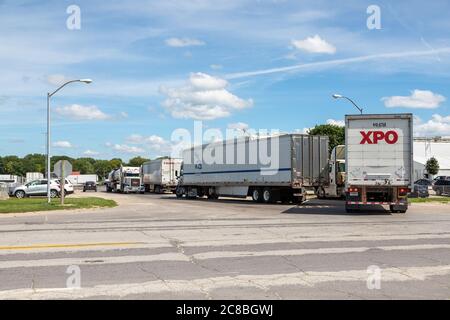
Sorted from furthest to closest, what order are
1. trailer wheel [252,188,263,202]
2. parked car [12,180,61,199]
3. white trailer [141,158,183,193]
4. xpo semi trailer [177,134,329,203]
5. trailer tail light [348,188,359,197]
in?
white trailer [141,158,183,193]
parked car [12,180,61,199]
trailer wheel [252,188,263,202]
xpo semi trailer [177,134,329,203]
trailer tail light [348,188,359,197]

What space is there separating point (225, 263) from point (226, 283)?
1.77 m

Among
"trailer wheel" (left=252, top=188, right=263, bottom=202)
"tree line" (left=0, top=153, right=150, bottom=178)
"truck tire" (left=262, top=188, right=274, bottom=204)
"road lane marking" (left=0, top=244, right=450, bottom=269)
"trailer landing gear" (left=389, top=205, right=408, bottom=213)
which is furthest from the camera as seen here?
"tree line" (left=0, top=153, right=150, bottom=178)

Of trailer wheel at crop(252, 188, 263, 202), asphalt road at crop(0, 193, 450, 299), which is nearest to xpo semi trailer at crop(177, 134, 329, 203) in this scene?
trailer wheel at crop(252, 188, 263, 202)

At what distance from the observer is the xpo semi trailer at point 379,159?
903 inches

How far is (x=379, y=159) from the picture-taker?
909 inches

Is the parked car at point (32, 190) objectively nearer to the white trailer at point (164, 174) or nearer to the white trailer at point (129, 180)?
the white trailer at point (164, 174)

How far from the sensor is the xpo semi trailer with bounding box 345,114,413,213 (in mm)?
22938

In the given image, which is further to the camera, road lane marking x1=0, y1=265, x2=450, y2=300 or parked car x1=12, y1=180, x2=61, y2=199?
parked car x1=12, y1=180, x2=61, y2=199

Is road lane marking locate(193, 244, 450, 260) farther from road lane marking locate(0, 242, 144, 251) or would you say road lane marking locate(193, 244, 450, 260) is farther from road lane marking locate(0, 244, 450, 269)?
road lane marking locate(0, 242, 144, 251)

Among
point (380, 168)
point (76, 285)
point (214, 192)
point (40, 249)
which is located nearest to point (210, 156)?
point (214, 192)
